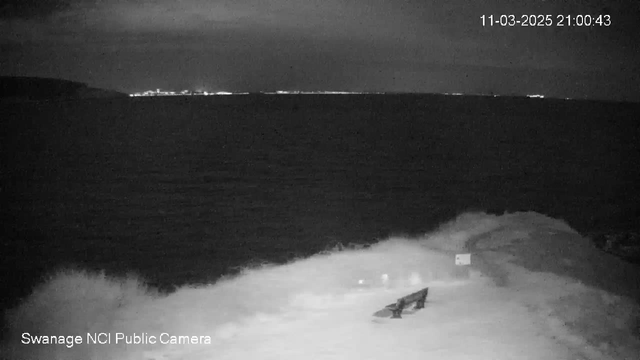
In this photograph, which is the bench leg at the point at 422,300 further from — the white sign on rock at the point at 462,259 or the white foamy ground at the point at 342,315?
the white sign on rock at the point at 462,259

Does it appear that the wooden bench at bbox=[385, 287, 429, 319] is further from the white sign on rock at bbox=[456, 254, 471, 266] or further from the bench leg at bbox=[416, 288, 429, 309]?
the white sign on rock at bbox=[456, 254, 471, 266]

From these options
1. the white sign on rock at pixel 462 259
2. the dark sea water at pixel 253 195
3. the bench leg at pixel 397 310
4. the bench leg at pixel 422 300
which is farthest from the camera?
the dark sea water at pixel 253 195

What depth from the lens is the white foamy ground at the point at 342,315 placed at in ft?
11.8

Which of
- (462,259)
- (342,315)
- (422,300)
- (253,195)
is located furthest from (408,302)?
(253,195)

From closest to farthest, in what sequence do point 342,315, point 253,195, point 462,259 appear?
1. point 342,315
2. point 462,259
3. point 253,195

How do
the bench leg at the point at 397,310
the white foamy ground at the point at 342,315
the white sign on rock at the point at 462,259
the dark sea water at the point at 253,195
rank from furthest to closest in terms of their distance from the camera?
the dark sea water at the point at 253,195 → the white sign on rock at the point at 462,259 → the bench leg at the point at 397,310 → the white foamy ground at the point at 342,315

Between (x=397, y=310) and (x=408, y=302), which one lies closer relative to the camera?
(x=397, y=310)

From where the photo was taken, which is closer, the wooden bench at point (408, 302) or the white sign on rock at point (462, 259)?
the wooden bench at point (408, 302)

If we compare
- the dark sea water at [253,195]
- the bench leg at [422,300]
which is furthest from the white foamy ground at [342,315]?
the dark sea water at [253,195]

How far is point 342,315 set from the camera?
404 centimetres

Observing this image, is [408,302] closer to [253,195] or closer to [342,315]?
[342,315]

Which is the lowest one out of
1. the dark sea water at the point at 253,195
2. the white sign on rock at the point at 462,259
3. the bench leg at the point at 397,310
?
the bench leg at the point at 397,310

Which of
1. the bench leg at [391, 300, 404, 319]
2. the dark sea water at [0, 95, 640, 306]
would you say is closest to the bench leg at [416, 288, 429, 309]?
the bench leg at [391, 300, 404, 319]

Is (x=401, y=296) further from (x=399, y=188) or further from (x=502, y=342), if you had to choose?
(x=399, y=188)
